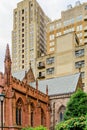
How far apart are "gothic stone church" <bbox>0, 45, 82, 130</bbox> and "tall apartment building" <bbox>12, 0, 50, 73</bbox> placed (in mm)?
93685

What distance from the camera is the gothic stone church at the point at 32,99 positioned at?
62.5 m

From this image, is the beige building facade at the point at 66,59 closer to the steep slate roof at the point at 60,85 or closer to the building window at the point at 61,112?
the steep slate roof at the point at 60,85

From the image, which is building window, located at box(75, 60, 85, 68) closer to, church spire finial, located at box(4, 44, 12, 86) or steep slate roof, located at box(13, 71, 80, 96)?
steep slate roof, located at box(13, 71, 80, 96)

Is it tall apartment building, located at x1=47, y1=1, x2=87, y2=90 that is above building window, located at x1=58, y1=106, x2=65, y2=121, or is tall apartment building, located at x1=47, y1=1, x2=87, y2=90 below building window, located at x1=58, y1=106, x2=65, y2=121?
above

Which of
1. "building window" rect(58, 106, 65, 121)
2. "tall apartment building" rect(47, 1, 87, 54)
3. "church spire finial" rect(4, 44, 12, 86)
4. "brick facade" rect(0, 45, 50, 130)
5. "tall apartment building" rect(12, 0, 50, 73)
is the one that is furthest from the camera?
"tall apartment building" rect(12, 0, 50, 73)

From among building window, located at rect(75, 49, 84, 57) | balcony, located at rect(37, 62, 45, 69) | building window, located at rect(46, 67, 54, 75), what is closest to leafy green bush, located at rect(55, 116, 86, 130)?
building window, located at rect(75, 49, 84, 57)

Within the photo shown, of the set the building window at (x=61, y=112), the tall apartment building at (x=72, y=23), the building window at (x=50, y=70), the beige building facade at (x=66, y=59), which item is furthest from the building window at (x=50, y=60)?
the building window at (x=61, y=112)

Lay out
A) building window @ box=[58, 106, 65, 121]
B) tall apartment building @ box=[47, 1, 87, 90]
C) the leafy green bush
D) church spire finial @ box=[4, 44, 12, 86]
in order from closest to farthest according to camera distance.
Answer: the leafy green bush
church spire finial @ box=[4, 44, 12, 86]
building window @ box=[58, 106, 65, 121]
tall apartment building @ box=[47, 1, 87, 90]

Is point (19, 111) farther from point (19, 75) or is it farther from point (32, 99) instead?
point (19, 75)

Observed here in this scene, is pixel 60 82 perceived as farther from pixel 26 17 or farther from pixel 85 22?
pixel 26 17

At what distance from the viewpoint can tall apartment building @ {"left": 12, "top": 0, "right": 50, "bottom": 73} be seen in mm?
189625

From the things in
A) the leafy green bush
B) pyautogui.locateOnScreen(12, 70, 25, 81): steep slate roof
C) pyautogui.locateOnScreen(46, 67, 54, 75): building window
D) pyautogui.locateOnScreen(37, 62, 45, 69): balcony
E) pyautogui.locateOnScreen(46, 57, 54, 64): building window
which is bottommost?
the leafy green bush

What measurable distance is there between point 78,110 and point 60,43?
69.7 m

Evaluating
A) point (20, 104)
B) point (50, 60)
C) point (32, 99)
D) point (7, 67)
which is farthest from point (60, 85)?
point (50, 60)
